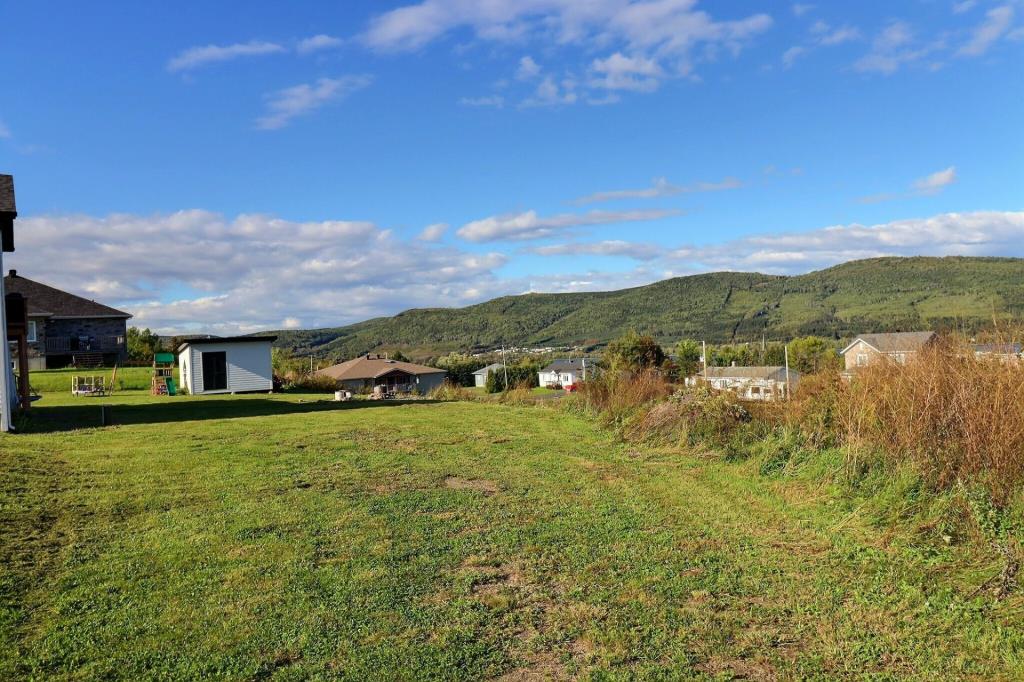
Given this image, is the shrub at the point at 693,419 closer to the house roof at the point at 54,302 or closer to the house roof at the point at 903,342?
the house roof at the point at 903,342

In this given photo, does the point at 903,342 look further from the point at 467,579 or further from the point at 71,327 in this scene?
the point at 71,327

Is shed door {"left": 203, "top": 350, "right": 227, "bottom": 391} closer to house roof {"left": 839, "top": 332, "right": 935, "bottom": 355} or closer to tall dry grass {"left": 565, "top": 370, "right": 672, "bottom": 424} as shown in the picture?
tall dry grass {"left": 565, "top": 370, "right": 672, "bottom": 424}

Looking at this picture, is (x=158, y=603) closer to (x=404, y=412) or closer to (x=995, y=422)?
(x=995, y=422)

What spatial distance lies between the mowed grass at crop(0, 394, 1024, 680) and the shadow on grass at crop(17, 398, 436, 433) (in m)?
5.03

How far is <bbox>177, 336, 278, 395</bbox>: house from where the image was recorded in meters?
24.5

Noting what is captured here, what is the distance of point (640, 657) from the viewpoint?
3.50m

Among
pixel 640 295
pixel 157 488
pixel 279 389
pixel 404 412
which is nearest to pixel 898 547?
pixel 157 488

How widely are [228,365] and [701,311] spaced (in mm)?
113369

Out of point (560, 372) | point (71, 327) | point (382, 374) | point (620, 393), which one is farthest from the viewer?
point (560, 372)

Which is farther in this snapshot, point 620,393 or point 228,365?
point 228,365

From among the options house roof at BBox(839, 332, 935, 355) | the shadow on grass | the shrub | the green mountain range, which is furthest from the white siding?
the green mountain range

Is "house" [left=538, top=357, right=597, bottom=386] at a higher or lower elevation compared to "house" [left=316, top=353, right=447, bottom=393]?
lower

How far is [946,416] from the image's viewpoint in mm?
5906

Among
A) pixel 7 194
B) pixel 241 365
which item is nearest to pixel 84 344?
pixel 241 365
